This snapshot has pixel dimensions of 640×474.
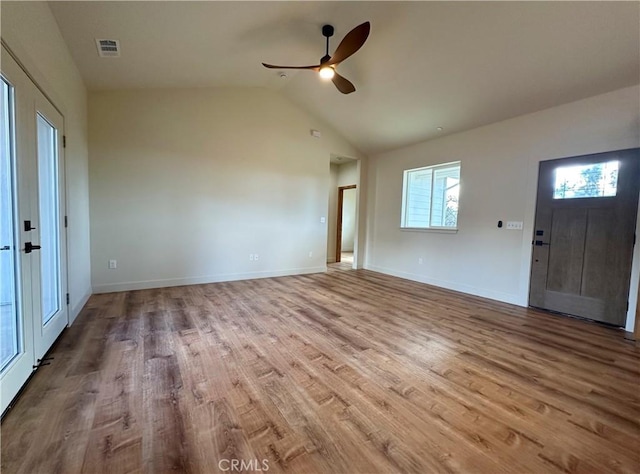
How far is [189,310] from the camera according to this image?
343 cm

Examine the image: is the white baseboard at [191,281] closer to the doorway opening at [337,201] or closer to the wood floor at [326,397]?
the wood floor at [326,397]

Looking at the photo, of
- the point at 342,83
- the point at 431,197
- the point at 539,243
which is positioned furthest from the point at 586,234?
the point at 342,83

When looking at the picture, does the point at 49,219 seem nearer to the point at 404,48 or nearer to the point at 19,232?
the point at 19,232

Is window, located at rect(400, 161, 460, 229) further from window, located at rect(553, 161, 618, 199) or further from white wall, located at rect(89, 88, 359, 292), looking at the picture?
white wall, located at rect(89, 88, 359, 292)

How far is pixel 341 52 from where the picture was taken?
9.31ft

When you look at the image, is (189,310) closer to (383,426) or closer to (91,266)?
(91,266)

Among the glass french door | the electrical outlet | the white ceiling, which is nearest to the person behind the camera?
the glass french door

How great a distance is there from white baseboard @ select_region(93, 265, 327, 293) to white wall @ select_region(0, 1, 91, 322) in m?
0.30

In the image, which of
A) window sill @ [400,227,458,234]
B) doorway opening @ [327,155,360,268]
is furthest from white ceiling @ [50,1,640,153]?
doorway opening @ [327,155,360,268]

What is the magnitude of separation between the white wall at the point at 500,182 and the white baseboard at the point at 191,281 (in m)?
2.29

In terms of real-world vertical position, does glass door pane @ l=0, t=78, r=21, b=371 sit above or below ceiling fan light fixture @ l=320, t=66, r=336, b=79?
below

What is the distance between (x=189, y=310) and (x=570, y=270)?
481cm

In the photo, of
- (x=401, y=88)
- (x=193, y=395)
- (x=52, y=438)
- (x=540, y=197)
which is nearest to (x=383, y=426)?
(x=193, y=395)

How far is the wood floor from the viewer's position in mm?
1363
